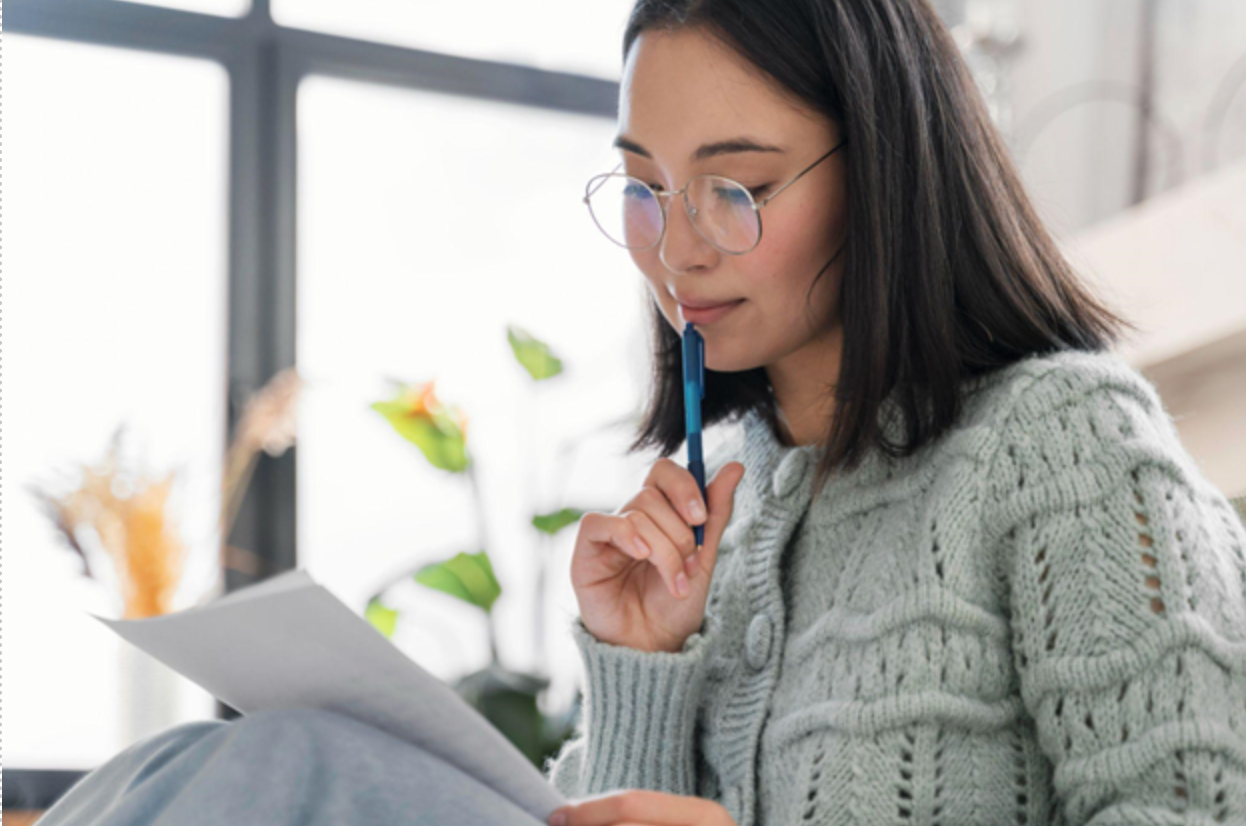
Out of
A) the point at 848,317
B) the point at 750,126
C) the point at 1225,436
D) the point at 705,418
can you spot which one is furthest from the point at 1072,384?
the point at 1225,436

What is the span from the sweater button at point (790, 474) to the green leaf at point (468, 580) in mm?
1289

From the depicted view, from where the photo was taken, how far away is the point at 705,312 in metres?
1.03

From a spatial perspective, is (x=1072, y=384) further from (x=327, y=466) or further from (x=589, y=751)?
(x=327, y=466)

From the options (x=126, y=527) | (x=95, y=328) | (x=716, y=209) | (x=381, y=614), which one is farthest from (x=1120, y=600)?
(x=95, y=328)

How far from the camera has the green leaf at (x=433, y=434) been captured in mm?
2264

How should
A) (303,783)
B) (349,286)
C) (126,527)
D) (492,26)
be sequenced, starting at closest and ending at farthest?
(303,783), (126,527), (349,286), (492,26)

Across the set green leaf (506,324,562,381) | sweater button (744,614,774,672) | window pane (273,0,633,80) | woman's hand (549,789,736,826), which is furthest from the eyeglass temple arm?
window pane (273,0,633,80)

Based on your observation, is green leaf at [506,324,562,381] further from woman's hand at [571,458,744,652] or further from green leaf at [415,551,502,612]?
woman's hand at [571,458,744,652]

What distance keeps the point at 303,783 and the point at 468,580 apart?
1.63m

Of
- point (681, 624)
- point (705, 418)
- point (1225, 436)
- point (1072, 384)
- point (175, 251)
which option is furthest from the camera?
point (175, 251)

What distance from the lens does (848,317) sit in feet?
3.19

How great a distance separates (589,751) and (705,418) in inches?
15.6

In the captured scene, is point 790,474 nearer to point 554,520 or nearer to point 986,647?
point 986,647

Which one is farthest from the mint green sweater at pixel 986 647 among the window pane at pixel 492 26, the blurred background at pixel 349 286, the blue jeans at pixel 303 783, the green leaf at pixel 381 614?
the window pane at pixel 492 26
